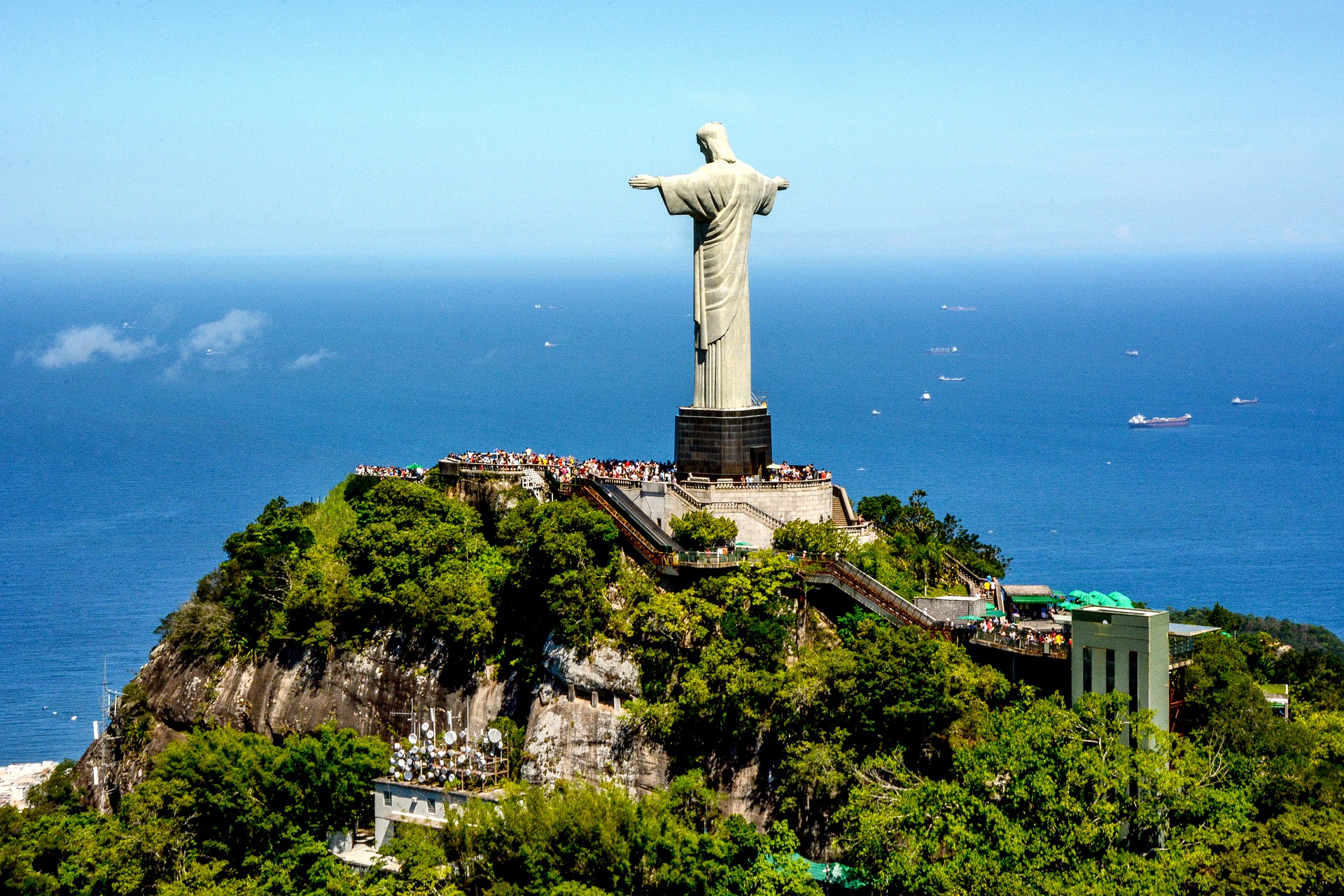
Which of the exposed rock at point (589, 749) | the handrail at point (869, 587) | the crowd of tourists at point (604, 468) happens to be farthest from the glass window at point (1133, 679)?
the crowd of tourists at point (604, 468)

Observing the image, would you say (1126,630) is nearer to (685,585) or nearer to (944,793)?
(944,793)

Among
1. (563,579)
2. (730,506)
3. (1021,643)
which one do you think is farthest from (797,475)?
(1021,643)

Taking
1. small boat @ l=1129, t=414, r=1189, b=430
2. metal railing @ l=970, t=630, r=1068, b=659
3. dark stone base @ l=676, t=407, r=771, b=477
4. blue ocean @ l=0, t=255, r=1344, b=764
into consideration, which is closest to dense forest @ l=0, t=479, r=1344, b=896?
metal railing @ l=970, t=630, r=1068, b=659

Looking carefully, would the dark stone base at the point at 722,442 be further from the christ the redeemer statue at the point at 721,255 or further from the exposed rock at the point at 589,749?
the exposed rock at the point at 589,749

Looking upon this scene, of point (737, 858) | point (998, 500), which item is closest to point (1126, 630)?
point (737, 858)

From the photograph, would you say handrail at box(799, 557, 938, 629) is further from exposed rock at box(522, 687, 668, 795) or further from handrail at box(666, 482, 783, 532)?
exposed rock at box(522, 687, 668, 795)

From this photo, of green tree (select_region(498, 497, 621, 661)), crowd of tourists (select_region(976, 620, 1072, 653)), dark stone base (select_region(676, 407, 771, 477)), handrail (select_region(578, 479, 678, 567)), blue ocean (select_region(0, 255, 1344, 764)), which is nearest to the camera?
crowd of tourists (select_region(976, 620, 1072, 653))

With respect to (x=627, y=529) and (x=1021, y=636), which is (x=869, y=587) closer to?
(x=1021, y=636)
